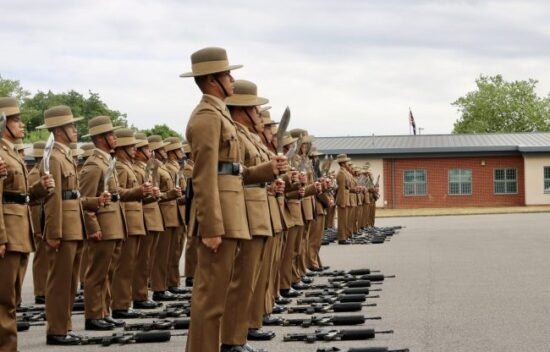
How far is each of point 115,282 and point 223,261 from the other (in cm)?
496

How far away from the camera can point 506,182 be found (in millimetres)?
56531

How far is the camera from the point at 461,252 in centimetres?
2212

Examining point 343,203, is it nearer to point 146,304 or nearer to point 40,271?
point 40,271

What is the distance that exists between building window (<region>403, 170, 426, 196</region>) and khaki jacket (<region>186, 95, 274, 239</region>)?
4907 cm

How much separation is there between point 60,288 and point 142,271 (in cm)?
329

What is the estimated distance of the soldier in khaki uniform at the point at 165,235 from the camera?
49.0ft

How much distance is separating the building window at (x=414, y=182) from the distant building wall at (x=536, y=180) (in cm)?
525

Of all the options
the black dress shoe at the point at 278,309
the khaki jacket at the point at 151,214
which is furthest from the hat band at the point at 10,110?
the black dress shoe at the point at 278,309

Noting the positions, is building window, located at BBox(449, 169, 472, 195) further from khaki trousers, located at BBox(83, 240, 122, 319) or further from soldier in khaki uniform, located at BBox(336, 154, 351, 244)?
khaki trousers, located at BBox(83, 240, 122, 319)

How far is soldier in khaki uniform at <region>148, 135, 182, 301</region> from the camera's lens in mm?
14922

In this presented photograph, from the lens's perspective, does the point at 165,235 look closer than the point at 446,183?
Yes

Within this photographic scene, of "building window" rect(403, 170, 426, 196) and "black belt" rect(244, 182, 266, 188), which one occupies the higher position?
"building window" rect(403, 170, 426, 196)

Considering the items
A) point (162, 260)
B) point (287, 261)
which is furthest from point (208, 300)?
point (162, 260)

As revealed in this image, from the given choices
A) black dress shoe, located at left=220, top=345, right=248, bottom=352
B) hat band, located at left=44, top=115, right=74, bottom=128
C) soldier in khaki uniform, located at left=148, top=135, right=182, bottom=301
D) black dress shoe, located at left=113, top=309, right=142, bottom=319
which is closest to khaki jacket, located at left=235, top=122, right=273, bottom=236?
black dress shoe, located at left=220, top=345, right=248, bottom=352
